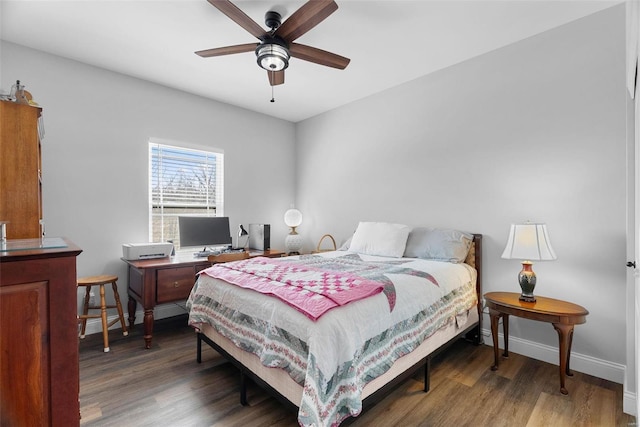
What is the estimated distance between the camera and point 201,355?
8.09 feet

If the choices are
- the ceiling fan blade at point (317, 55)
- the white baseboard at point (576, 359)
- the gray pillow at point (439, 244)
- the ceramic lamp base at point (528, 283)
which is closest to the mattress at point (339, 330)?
the gray pillow at point (439, 244)

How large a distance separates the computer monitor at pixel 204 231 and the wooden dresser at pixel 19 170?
1.36 m

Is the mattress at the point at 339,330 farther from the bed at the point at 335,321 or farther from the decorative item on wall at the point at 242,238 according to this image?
the decorative item on wall at the point at 242,238

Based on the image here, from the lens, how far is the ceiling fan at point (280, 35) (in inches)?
68.2

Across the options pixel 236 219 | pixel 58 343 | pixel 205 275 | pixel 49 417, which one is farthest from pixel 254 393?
pixel 236 219

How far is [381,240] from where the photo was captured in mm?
3070

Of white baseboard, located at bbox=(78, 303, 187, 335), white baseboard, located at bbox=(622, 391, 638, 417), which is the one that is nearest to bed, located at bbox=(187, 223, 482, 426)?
white baseboard, located at bbox=(622, 391, 638, 417)

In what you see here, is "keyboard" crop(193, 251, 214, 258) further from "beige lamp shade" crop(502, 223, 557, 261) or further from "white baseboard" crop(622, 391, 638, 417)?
"white baseboard" crop(622, 391, 638, 417)

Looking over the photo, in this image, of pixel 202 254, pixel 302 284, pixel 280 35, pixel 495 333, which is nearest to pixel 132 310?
pixel 202 254

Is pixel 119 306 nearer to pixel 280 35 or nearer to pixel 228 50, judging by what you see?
pixel 228 50

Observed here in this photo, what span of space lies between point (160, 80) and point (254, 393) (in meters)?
3.29

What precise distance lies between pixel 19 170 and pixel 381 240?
2.96 metres

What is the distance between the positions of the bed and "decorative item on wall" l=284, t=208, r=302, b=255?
1659mm

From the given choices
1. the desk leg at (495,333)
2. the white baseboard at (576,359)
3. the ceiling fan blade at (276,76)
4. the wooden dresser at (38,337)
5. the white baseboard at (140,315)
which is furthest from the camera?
the white baseboard at (140,315)
